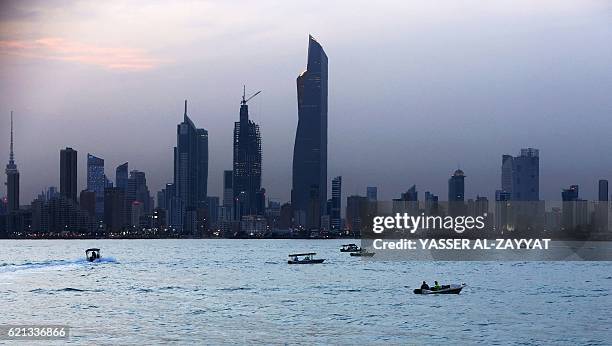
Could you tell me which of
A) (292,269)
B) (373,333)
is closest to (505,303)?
(373,333)

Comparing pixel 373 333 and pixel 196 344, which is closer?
pixel 196 344

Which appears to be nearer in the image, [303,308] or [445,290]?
[303,308]

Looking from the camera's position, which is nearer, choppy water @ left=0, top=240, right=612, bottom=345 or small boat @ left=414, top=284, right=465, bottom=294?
choppy water @ left=0, top=240, right=612, bottom=345

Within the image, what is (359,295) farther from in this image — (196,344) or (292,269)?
(292,269)

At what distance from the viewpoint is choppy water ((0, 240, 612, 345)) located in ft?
250

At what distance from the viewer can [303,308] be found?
9762cm

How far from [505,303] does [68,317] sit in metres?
46.0

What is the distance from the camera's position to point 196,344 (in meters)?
70.4

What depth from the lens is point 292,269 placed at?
180250 mm

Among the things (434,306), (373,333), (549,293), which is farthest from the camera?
(549,293)

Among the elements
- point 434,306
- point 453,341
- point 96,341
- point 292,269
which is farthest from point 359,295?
point 292,269

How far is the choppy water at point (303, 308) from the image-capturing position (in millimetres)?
76250

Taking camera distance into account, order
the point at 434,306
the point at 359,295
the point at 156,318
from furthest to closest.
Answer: the point at 359,295, the point at 434,306, the point at 156,318

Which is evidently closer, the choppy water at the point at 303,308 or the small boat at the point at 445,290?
the choppy water at the point at 303,308
